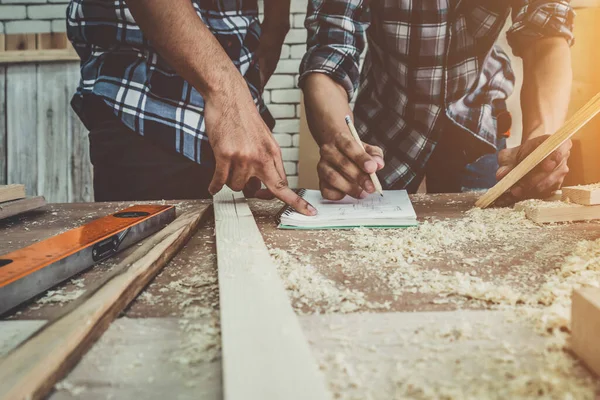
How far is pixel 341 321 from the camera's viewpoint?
495mm

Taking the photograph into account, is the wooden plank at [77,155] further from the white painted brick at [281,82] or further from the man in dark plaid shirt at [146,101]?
the man in dark plaid shirt at [146,101]

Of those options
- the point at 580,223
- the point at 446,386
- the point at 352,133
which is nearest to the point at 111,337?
the point at 446,386

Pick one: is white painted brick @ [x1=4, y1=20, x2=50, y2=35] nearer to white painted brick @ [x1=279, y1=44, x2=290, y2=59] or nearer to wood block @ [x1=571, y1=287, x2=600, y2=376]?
white painted brick @ [x1=279, y1=44, x2=290, y2=59]

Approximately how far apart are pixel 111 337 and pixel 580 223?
0.96m

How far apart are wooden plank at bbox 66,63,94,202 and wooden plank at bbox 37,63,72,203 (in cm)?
3

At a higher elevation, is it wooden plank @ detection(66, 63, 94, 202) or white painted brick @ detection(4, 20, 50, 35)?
white painted brick @ detection(4, 20, 50, 35)

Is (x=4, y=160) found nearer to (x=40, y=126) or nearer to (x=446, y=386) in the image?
(x=40, y=126)

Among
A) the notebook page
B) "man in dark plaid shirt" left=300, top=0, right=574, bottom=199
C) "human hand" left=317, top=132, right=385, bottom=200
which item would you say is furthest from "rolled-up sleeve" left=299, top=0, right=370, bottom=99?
the notebook page

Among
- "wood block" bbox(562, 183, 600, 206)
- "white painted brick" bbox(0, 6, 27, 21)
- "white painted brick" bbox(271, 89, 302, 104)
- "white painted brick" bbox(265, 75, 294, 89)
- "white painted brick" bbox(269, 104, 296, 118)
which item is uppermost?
"white painted brick" bbox(0, 6, 27, 21)

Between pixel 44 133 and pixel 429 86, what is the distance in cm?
272

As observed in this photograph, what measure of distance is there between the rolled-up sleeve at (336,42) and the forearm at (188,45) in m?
0.53

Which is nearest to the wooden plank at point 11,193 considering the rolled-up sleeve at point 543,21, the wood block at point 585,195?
the wood block at point 585,195

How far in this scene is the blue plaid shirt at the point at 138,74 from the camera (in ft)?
4.70

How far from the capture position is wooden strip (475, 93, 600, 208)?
3.08ft
